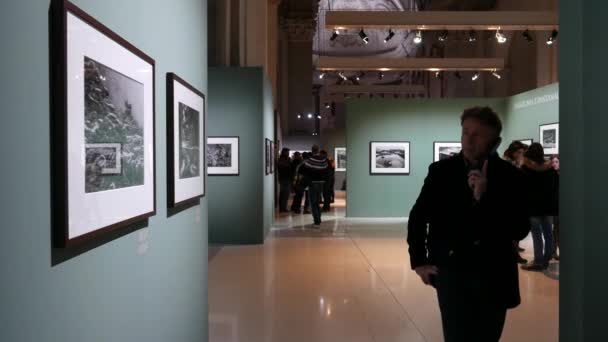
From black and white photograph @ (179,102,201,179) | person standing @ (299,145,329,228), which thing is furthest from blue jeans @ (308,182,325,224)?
black and white photograph @ (179,102,201,179)

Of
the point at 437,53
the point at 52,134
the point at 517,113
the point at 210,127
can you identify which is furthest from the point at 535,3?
the point at 52,134

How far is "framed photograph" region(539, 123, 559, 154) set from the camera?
12.4m

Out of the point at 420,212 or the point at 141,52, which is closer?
the point at 141,52

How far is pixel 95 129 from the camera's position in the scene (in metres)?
2.06

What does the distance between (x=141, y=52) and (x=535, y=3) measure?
17194mm

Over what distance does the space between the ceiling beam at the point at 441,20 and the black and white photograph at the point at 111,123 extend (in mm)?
10844

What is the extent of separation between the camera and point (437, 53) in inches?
1292

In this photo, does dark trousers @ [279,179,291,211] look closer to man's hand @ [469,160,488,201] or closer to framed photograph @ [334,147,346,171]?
framed photograph @ [334,147,346,171]

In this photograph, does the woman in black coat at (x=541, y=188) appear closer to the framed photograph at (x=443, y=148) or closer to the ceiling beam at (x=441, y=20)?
the ceiling beam at (x=441, y=20)

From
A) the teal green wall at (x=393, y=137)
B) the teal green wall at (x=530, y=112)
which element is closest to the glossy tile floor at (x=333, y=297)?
the teal green wall at (x=530, y=112)

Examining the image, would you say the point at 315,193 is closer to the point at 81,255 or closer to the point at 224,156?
the point at 224,156

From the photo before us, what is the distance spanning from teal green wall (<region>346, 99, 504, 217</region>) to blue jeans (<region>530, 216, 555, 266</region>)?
7.42 metres
